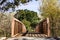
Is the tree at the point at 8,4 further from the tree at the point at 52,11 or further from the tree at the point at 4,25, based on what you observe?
the tree at the point at 52,11

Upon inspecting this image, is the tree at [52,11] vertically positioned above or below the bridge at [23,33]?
above

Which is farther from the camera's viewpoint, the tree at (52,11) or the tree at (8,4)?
the tree at (52,11)

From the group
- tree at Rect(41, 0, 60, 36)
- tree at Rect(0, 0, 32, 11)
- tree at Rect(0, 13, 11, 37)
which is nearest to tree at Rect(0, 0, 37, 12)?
tree at Rect(0, 0, 32, 11)

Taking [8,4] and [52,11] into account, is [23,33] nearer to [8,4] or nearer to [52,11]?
[8,4]

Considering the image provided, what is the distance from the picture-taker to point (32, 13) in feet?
119

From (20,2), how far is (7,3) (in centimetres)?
116

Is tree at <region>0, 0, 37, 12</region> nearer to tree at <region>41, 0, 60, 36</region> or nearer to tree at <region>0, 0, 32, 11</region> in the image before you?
tree at <region>0, 0, 32, 11</region>

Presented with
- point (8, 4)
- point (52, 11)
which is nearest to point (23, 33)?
point (8, 4)

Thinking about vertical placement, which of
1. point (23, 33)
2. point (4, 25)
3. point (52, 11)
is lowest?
point (23, 33)

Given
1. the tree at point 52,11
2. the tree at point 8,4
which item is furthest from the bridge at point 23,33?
the tree at point 52,11

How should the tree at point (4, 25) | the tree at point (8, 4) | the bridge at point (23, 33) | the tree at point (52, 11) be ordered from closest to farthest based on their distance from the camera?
the bridge at point (23, 33) → the tree at point (8, 4) → the tree at point (4, 25) → the tree at point (52, 11)

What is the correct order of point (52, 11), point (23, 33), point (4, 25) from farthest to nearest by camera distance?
point (52, 11), point (4, 25), point (23, 33)

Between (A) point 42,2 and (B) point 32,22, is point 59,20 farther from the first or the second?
(B) point 32,22

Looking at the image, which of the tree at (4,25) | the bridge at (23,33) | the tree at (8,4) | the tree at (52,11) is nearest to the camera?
the bridge at (23,33)
